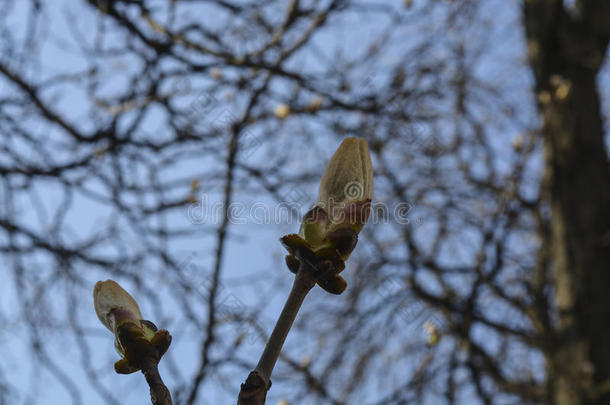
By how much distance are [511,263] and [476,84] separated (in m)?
1.38

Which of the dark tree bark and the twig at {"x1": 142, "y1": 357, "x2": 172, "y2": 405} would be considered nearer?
the twig at {"x1": 142, "y1": 357, "x2": 172, "y2": 405}

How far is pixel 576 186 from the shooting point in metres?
3.51

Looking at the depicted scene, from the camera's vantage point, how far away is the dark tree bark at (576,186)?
10.1ft

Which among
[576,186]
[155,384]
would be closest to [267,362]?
[155,384]

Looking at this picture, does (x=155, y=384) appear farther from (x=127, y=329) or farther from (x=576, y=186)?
(x=576, y=186)

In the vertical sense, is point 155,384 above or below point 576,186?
below

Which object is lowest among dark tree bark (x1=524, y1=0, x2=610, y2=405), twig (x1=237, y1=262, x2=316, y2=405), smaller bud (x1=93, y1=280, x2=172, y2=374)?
twig (x1=237, y1=262, x2=316, y2=405)

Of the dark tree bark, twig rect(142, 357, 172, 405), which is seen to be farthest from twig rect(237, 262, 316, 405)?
the dark tree bark

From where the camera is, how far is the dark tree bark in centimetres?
308

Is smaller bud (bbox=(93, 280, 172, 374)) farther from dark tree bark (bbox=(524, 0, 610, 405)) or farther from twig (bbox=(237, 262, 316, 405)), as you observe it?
dark tree bark (bbox=(524, 0, 610, 405))

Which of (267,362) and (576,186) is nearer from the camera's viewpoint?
(267,362)

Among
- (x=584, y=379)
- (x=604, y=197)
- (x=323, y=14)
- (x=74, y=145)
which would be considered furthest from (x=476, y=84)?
(x=74, y=145)

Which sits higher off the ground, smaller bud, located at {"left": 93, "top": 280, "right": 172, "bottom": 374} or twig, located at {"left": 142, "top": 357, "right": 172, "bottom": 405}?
smaller bud, located at {"left": 93, "top": 280, "right": 172, "bottom": 374}

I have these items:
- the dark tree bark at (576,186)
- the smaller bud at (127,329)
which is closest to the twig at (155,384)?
the smaller bud at (127,329)
